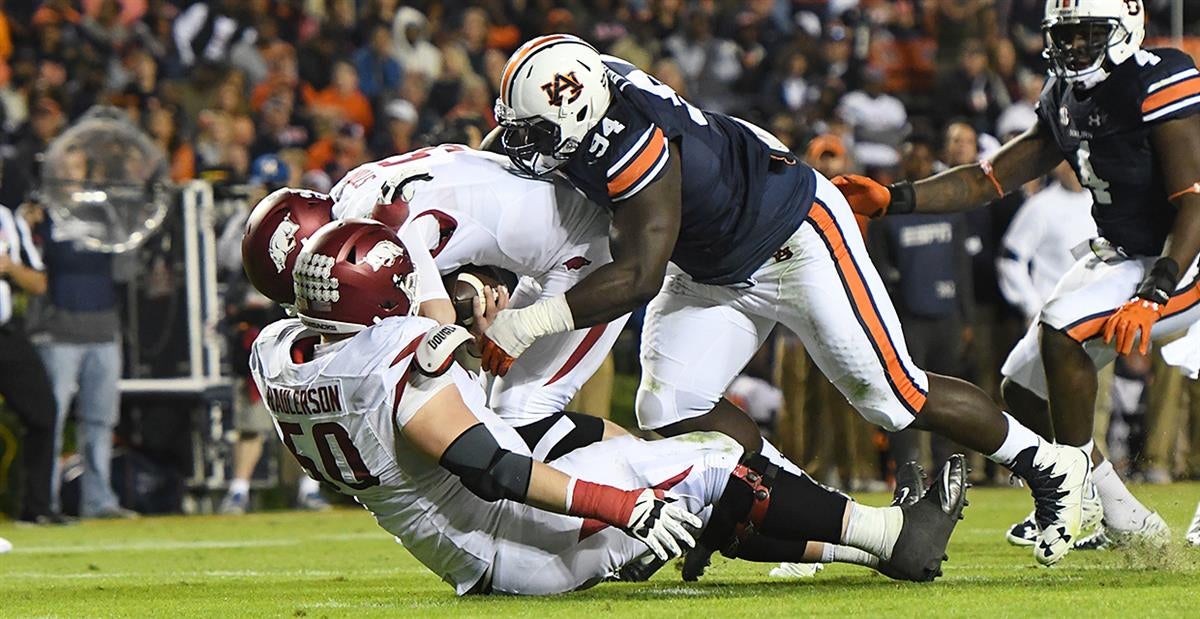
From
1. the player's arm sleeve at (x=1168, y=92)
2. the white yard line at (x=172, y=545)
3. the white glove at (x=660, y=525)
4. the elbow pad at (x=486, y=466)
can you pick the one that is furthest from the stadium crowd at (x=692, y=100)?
the white glove at (x=660, y=525)

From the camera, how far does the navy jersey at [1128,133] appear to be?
20.5 feet

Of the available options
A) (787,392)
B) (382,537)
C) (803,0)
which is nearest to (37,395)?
(382,537)

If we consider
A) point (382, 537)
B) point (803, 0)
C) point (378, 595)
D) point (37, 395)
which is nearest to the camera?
point (378, 595)

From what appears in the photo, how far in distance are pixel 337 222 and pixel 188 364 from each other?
652cm

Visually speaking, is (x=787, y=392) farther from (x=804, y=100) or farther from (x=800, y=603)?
(x=800, y=603)

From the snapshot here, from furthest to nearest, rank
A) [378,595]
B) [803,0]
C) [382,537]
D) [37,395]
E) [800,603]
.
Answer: [803,0]
[37,395]
[382,537]
[378,595]
[800,603]

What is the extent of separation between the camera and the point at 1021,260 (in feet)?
36.6

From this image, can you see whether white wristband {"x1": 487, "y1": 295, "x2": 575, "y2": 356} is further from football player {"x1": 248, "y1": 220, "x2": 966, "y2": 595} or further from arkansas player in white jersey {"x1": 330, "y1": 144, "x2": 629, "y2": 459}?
arkansas player in white jersey {"x1": 330, "y1": 144, "x2": 629, "y2": 459}

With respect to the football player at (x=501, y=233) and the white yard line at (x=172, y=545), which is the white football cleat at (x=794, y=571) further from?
the white yard line at (x=172, y=545)

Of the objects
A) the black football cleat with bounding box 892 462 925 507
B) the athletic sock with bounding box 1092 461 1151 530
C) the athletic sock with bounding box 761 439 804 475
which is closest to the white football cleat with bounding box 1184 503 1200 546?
the athletic sock with bounding box 1092 461 1151 530

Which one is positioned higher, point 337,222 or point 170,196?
point 337,222

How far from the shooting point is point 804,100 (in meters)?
14.6

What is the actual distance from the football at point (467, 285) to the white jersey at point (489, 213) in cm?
4

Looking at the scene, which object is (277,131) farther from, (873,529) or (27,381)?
(873,529)
